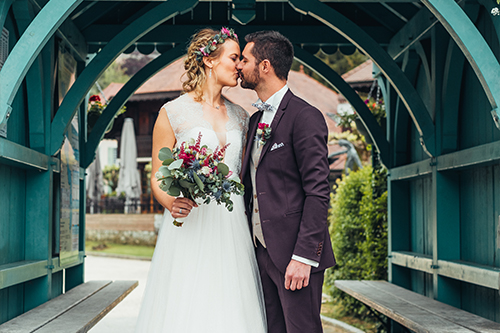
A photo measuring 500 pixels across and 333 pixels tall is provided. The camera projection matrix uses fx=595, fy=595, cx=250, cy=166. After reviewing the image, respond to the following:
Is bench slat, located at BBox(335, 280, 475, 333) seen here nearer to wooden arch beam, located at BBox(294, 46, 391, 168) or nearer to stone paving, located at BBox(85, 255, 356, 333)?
wooden arch beam, located at BBox(294, 46, 391, 168)

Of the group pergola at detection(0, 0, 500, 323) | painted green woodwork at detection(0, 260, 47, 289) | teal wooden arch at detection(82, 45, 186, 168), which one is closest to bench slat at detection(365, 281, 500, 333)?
pergola at detection(0, 0, 500, 323)

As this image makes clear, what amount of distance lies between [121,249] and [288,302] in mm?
18205

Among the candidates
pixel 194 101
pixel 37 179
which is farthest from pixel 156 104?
pixel 194 101

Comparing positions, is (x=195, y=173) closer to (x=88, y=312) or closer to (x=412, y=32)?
(x=88, y=312)

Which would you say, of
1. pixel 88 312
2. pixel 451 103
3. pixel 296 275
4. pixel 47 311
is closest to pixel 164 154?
pixel 296 275

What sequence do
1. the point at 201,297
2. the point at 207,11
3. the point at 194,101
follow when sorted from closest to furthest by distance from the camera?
the point at 201,297
the point at 194,101
the point at 207,11

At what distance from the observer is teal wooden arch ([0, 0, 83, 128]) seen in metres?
3.60

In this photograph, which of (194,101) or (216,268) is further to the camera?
(194,101)

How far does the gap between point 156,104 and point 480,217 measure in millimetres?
22037

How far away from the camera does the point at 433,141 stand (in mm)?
5191

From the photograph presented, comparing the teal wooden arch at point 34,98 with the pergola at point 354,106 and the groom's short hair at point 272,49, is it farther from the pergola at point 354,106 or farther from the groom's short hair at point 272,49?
the groom's short hair at point 272,49

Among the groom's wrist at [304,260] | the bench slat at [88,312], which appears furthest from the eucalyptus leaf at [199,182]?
the bench slat at [88,312]

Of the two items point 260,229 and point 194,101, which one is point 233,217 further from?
point 194,101

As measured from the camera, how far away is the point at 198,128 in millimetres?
3182
